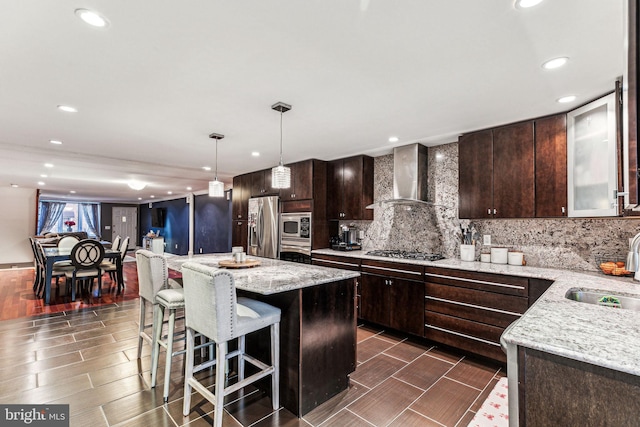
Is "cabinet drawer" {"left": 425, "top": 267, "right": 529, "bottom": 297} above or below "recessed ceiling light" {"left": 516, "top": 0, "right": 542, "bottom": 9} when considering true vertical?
below

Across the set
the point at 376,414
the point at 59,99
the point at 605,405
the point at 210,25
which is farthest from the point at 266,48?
the point at 376,414

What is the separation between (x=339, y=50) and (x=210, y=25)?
734 millimetres

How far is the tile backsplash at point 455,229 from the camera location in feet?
9.16

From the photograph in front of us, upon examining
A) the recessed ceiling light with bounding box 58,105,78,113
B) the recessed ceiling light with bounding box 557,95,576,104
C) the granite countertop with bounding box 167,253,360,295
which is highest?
the recessed ceiling light with bounding box 58,105,78,113

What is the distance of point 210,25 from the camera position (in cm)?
159

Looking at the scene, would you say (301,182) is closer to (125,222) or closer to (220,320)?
(220,320)

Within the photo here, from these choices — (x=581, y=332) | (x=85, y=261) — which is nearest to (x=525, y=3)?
(x=581, y=332)

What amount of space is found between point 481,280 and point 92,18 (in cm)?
343

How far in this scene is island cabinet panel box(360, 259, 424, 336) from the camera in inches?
131

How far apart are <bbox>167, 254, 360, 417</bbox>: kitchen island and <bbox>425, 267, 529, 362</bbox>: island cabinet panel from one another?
1175mm

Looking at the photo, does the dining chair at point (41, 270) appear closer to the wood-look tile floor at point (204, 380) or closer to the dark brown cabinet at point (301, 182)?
the wood-look tile floor at point (204, 380)

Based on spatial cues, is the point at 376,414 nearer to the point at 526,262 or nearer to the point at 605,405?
the point at 605,405

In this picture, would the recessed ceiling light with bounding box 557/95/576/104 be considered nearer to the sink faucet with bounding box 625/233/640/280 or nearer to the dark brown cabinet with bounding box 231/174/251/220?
the sink faucet with bounding box 625/233/640/280

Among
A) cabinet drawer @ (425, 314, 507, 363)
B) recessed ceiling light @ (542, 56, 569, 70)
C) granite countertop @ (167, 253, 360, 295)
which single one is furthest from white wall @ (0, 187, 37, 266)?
recessed ceiling light @ (542, 56, 569, 70)
